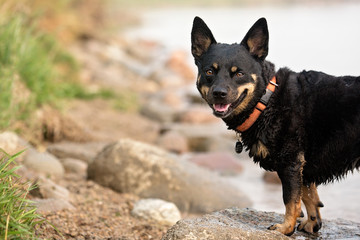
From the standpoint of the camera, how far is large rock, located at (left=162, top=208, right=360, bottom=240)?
159 inches

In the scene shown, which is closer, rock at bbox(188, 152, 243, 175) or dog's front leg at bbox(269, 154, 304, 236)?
dog's front leg at bbox(269, 154, 304, 236)

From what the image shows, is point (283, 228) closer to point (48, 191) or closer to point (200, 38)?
point (200, 38)

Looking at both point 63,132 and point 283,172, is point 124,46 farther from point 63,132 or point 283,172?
point 283,172

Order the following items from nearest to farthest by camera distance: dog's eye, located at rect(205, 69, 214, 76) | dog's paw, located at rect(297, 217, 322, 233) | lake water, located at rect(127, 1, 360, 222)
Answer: dog's eye, located at rect(205, 69, 214, 76)
dog's paw, located at rect(297, 217, 322, 233)
lake water, located at rect(127, 1, 360, 222)

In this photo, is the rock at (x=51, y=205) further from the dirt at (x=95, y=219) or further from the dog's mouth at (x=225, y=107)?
the dog's mouth at (x=225, y=107)

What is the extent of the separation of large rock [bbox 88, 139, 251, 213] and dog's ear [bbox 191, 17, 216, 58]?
2.52m

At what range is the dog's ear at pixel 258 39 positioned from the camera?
468 centimetres

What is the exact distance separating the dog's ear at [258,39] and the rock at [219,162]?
491 centimetres

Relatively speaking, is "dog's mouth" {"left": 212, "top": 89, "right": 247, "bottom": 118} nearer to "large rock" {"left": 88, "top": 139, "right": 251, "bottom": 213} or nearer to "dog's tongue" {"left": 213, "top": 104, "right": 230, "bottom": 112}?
"dog's tongue" {"left": 213, "top": 104, "right": 230, "bottom": 112}

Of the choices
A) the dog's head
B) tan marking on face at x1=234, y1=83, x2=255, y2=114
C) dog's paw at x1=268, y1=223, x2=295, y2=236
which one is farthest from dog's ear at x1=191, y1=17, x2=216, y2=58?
dog's paw at x1=268, y1=223, x2=295, y2=236

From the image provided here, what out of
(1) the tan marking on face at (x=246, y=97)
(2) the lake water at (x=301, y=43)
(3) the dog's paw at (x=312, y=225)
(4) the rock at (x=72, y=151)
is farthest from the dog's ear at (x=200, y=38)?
(4) the rock at (x=72, y=151)

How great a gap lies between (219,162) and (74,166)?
9.89ft

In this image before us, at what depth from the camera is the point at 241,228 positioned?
4.27 metres

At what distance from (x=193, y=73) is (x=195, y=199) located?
15.0 meters
